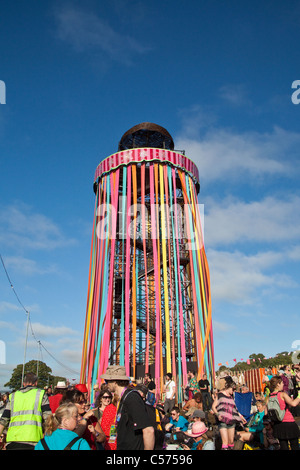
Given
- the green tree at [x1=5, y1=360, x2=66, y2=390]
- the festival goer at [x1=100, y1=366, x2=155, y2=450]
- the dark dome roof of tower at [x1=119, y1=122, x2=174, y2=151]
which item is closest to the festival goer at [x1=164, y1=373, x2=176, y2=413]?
the festival goer at [x1=100, y1=366, x2=155, y2=450]

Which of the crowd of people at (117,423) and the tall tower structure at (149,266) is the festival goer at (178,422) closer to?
the crowd of people at (117,423)

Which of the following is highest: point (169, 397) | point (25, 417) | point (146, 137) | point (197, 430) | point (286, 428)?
point (146, 137)

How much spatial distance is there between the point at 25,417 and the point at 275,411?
370cm

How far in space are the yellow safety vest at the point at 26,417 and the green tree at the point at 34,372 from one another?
223 feet

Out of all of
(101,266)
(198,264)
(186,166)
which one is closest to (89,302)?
(101,266)

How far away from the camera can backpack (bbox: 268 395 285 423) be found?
19.0 feet

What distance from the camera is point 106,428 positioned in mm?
5422

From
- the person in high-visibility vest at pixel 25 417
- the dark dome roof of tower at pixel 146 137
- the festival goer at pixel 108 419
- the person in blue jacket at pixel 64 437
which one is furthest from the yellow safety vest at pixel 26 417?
the dark dome roof of tower at pixel 146 137

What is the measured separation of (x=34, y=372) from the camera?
75.0m

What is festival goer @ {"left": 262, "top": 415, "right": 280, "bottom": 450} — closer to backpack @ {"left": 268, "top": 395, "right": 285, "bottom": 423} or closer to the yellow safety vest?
backpack @ {"left": 268, "top": 395, "right": 285, "bottom": 423}

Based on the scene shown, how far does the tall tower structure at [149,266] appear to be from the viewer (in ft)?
68.5

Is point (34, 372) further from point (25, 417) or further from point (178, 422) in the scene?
point (25, 417)

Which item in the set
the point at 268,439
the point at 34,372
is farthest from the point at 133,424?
the point at 34,372

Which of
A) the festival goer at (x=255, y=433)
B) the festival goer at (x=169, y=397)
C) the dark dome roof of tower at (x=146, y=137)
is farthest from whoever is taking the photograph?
the dark dome roof of tower at (x=146, y=137)
